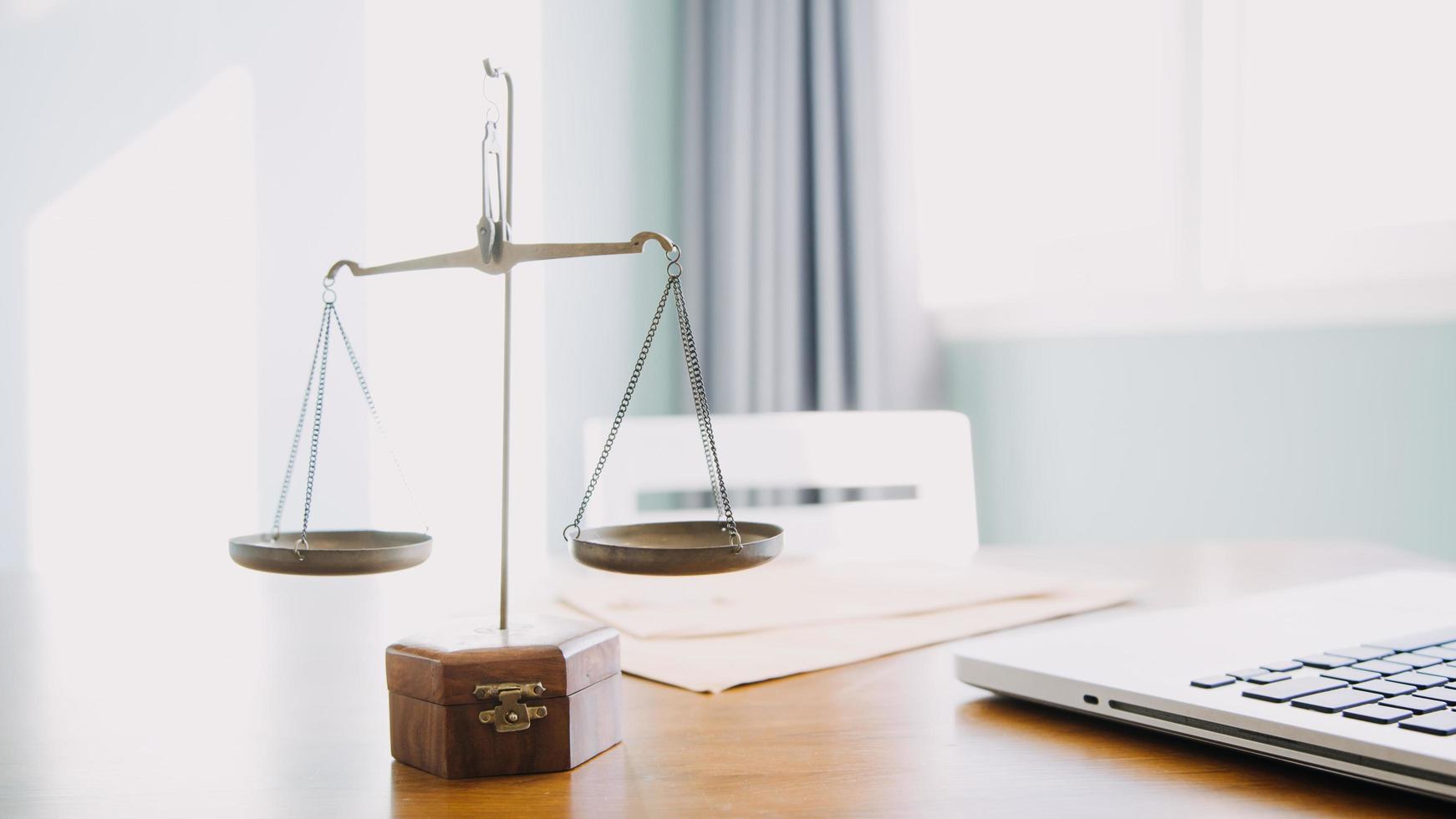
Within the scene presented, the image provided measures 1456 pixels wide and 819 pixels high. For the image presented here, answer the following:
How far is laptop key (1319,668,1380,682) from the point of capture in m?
0.56

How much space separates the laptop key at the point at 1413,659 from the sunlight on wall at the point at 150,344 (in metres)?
1.96

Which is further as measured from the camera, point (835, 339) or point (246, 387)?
point (835, 339)

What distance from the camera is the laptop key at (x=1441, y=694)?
1.67ft

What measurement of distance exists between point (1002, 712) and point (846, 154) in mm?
2057

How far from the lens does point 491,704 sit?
0.53m

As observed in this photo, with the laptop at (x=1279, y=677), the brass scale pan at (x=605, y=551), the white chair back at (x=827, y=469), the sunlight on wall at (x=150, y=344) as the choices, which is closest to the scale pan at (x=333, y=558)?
the brass scale pan at (x=605, y=551)

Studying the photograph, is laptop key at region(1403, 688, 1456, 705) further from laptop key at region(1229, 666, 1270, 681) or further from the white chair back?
the white chair back

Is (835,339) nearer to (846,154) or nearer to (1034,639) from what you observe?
(846,154)

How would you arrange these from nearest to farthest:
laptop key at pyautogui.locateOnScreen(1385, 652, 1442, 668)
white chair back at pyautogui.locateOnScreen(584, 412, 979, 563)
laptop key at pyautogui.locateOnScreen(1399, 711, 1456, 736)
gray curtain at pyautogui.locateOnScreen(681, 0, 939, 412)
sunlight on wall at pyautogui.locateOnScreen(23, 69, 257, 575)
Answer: laptop key at pyautogui.locateOnScreen(1399, 711, 1456, 736), laptop key at pyautogui.locateOnScreen(1385, 652, 1442, 668), white chair back at pyautogui.locateOnScreen(584, 412, 979, 563), sunlight on wall at pyautogui.locateOnScreen(23, 69, 257, 575), gray curtain at pyautogui.locateOnScreen(681, 0, 939, 412)

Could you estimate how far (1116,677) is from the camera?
596 mm

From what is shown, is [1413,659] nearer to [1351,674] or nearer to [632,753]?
[1351,674]

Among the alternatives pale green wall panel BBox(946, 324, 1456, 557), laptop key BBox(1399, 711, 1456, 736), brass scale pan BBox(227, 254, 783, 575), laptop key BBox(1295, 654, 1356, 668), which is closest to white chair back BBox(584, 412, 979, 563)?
pale green wall panel BBox(946, 324, 1456, 557)

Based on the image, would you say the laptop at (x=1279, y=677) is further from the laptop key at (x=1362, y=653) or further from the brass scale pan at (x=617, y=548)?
the brass scale pan at (x=617, y=548)

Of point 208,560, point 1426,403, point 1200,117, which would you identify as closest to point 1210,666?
point 208,560
